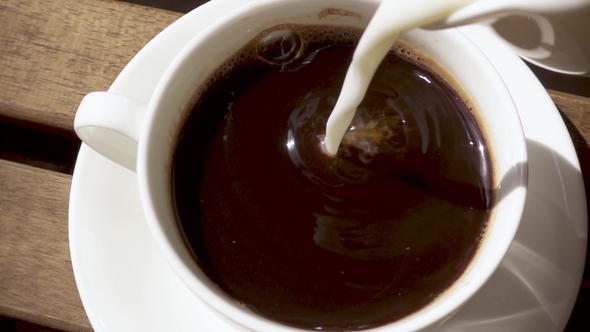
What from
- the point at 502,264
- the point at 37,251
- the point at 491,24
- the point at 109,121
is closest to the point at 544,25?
the point at 491,24

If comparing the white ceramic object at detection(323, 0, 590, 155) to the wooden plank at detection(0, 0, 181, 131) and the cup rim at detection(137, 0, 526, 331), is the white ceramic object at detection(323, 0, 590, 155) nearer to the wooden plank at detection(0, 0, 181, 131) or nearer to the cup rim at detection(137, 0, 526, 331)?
the cup rim at detection(137, 0, 526, 331)

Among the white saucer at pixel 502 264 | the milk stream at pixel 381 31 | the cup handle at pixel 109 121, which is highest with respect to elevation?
the milk stream at pixel 381 31

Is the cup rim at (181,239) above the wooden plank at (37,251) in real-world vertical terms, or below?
above

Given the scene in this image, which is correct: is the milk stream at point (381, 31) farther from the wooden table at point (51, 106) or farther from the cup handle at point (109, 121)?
the wooden table at point (51, 106)

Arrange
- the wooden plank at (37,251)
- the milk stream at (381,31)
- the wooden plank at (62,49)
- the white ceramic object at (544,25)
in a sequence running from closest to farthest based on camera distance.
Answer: the white ceramic object at (544,25) → the milk stream at (381,31) → the wooden plank at (37,251) → the wooden plank at (62,49)

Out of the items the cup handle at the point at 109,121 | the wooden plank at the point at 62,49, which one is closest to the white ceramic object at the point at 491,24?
the cup handle at the point at 109,121

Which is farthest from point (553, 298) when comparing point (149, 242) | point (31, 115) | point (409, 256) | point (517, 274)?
point (31, 115)

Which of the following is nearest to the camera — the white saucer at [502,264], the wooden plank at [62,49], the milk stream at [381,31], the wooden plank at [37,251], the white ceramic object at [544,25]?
the white ceramic object at [544,25]

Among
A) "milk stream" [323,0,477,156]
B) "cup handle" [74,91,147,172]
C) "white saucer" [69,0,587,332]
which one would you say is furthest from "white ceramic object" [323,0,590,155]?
"cup handle" [74,91,147,172]
